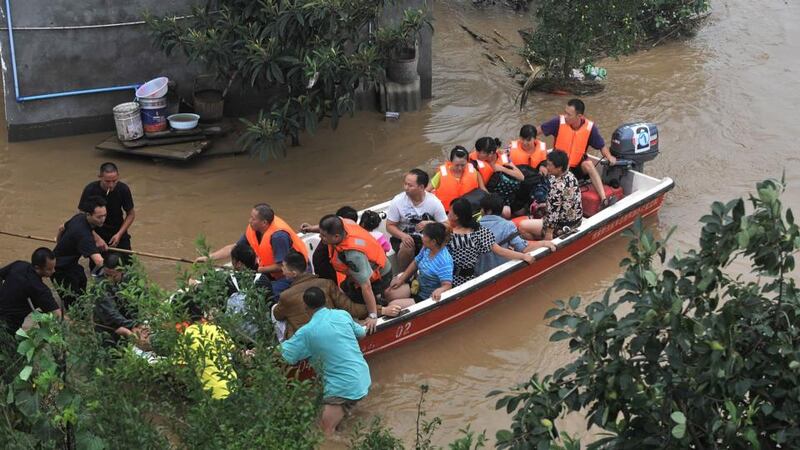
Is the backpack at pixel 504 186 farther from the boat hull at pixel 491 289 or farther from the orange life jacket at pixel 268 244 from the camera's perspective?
the orange life jacket at pixel 268 244

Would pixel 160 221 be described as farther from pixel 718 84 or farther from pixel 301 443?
pixel 718 84

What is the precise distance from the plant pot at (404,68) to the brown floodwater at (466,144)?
21.5 inches

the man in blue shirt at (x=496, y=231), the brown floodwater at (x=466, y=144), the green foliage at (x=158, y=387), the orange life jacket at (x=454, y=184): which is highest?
the green foliage at (x=158, y=387)

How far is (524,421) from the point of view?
335 centimetres

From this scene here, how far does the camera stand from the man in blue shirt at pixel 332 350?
6137mm

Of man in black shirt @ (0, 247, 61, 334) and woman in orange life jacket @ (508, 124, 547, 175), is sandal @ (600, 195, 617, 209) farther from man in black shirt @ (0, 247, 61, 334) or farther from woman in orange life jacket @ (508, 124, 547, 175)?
man in black shirt @ (0, 247, 61, 334)

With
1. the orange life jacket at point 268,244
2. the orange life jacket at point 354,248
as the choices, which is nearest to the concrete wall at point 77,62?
the orange life jacket at point 268,244

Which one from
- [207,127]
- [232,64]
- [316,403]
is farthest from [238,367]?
[207,127]

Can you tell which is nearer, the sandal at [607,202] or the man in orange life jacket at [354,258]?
the man in orange life jacket at [354,258]

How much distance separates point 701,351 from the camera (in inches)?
122

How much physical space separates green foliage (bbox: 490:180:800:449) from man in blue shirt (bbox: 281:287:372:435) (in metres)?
2.92

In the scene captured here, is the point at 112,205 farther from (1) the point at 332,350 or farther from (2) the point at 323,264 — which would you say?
(1) the point at 332,350

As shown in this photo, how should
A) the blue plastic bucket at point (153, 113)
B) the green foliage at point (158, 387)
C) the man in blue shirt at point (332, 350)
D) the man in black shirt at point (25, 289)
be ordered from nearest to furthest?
the green foliage at point (158, 387) < the man in blue shirt at point (332, 350) < the man in black shirt at point (25, 289) < the blue plastic bucket at point (153, 113)

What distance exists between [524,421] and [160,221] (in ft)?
24.6
